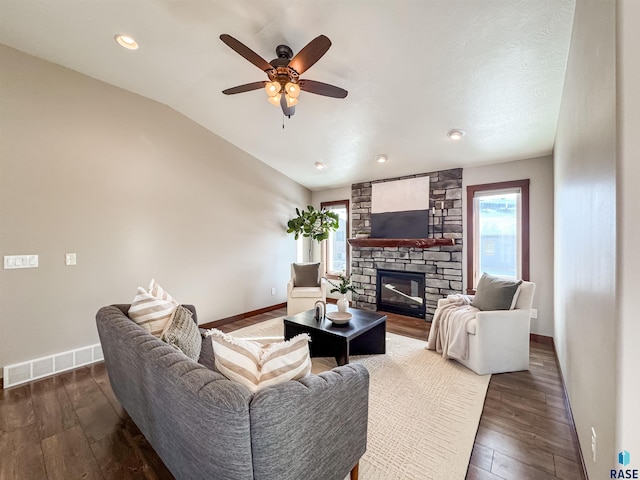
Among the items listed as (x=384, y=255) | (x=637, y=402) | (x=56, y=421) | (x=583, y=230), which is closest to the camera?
(x=637, y=402)

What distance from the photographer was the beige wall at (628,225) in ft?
2.89

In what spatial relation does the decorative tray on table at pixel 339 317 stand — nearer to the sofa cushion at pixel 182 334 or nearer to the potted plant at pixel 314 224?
the sofa cushion at pixel 182 334

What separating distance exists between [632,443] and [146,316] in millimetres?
2417

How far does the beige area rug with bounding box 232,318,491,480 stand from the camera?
1.54m

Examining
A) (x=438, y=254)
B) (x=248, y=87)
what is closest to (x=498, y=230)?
(x=438, y=254)

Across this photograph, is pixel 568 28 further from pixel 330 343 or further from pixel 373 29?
pixel 330 343

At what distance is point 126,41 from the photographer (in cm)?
232

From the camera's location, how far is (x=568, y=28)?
71.4 inches

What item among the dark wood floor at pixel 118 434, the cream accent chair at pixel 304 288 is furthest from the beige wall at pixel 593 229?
the cream accent chair at pixel 304 288

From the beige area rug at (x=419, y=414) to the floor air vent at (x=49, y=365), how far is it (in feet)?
7.98

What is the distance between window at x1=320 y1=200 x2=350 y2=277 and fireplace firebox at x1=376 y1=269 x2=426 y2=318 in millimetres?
872

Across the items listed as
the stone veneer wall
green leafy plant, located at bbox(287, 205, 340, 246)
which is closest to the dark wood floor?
the stone veneer wall

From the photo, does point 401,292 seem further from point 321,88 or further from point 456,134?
point 321,88

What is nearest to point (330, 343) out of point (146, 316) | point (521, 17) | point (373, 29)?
point (146, 316)
